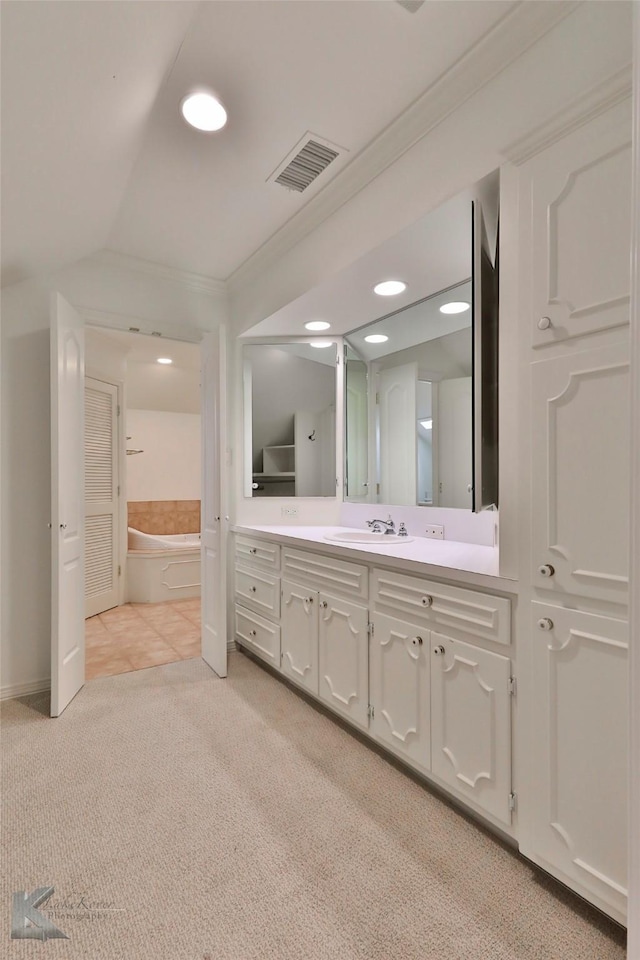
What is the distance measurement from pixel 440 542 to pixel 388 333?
4.27 feet

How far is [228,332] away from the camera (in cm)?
354

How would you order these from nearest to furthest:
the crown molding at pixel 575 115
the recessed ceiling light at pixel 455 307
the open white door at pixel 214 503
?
the crown molding at pixel 575 115
the recessed ceiling light at pixel 455 307
the open white door at pixel 214 503

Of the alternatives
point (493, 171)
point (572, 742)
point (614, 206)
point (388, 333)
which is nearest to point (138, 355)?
point (388, 333)

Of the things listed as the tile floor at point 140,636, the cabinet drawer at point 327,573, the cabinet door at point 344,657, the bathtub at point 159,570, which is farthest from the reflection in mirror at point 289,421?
the bathtub at point 159,570

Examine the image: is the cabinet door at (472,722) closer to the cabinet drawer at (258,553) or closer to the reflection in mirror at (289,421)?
the cabinet drawer at (258,553)

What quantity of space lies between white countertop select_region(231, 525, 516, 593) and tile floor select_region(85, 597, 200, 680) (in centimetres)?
139

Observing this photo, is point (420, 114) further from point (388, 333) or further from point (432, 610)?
point (432, 610)

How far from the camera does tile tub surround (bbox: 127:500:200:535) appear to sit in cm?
562

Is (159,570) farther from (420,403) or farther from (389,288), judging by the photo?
(389,288)

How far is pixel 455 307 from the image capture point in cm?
237

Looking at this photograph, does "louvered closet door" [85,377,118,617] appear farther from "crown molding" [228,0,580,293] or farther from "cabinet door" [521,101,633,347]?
"cabinet door" [521,101,633,347]

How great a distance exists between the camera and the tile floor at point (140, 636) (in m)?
3.20

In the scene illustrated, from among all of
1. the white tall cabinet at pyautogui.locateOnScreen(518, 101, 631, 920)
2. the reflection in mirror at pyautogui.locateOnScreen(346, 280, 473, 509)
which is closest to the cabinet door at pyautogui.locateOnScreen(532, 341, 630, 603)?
the white tall cabinet at pyautogui.locateOnScreen(518, 101, 631, 920)

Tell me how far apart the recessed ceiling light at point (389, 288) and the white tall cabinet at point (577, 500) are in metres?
0.96
